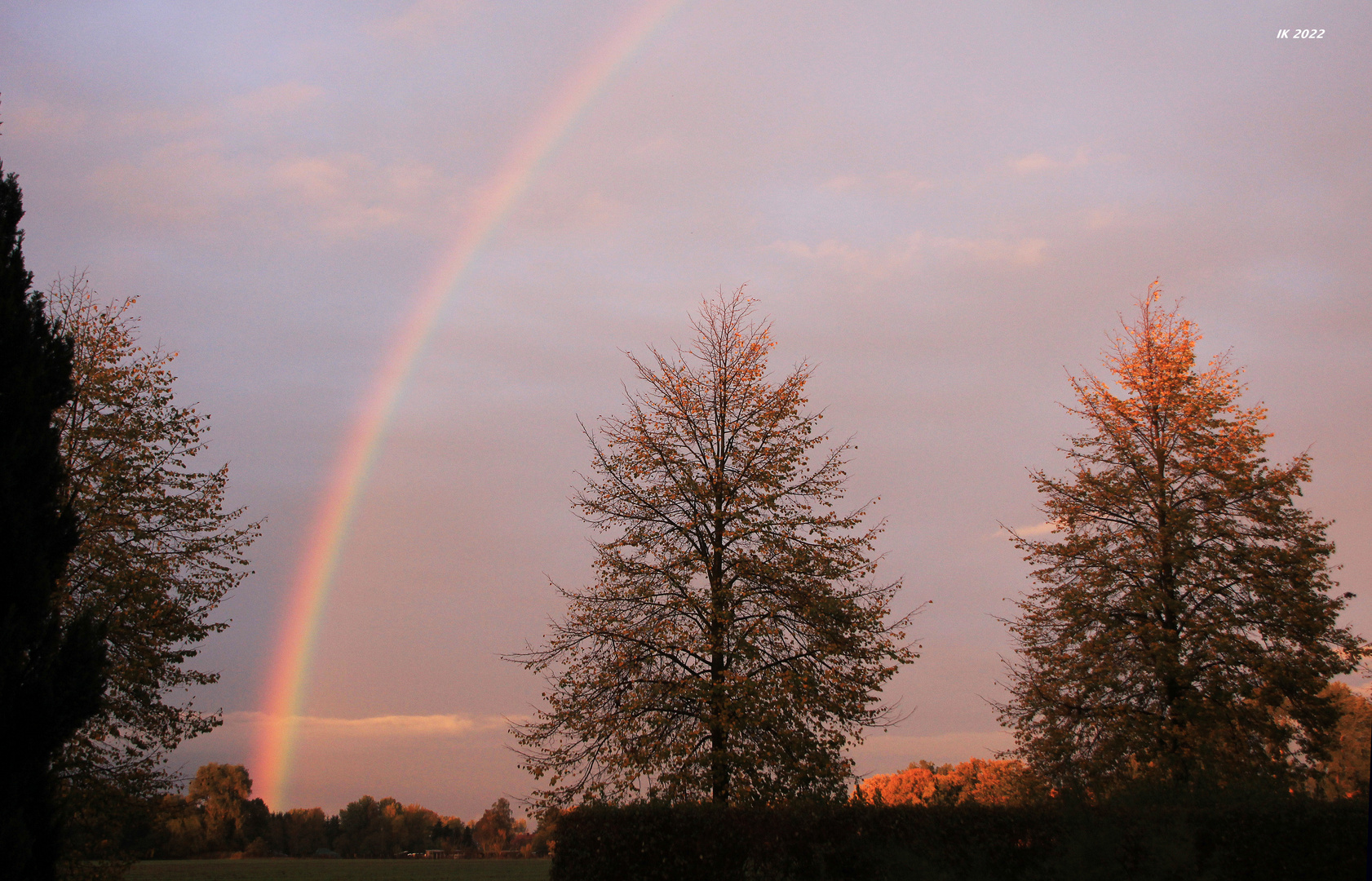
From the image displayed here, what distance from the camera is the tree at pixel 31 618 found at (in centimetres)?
975

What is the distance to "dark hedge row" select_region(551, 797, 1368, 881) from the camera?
881 cm

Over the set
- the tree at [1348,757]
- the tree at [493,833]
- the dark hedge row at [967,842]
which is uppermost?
the tree at [1348,757]

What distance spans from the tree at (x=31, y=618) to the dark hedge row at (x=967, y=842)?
6.62m

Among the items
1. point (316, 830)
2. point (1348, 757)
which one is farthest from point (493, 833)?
point (1348, 757)

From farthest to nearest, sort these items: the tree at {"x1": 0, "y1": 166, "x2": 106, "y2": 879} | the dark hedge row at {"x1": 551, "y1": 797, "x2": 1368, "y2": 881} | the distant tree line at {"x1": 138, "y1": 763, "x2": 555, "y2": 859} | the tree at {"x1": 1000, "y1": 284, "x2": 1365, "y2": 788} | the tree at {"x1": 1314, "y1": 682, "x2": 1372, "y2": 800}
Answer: the distant tree line at {"x1": 138, "y1": 763, "x2": 555, "y2": 859}, the tree at {"x1": 1000, "y1": 284, "x2": 1365, "y2": 788}, the tree at {"x1": 1314, "y1": 682, "x2": 1372, "y2": 800}, the tree at {"x1": 0, "y1": 166, "x2": 106, "y2": 879}, the dark hedge row at {"x1": 551, "y1": 797, "x2": 1368, "y2": 881}

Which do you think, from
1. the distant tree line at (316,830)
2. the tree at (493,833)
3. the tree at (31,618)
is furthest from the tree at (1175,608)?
the tree at (493,833)

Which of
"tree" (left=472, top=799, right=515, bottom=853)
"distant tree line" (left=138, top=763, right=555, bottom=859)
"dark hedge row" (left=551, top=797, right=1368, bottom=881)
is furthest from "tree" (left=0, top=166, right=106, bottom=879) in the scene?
"tree" (left=472, top=799, right=515, bottom=853)

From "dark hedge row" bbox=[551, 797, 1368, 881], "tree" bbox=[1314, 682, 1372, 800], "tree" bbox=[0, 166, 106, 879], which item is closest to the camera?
"dark hedge row" bbox=[551, 797, 1368, 881]

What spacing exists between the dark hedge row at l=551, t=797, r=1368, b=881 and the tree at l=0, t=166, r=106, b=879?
662cm

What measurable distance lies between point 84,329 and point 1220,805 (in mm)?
21534

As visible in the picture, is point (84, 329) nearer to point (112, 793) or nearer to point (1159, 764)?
point (112, 793)

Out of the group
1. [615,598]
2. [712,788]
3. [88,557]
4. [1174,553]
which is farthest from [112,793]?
[1174,553]

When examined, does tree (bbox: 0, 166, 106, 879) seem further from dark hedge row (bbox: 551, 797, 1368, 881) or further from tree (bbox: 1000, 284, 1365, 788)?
tree (bbox: 1000, 284, 1365, 788)

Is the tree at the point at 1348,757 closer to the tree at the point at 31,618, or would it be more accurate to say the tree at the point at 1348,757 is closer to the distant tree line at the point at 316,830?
the tree at the point at 31,618
